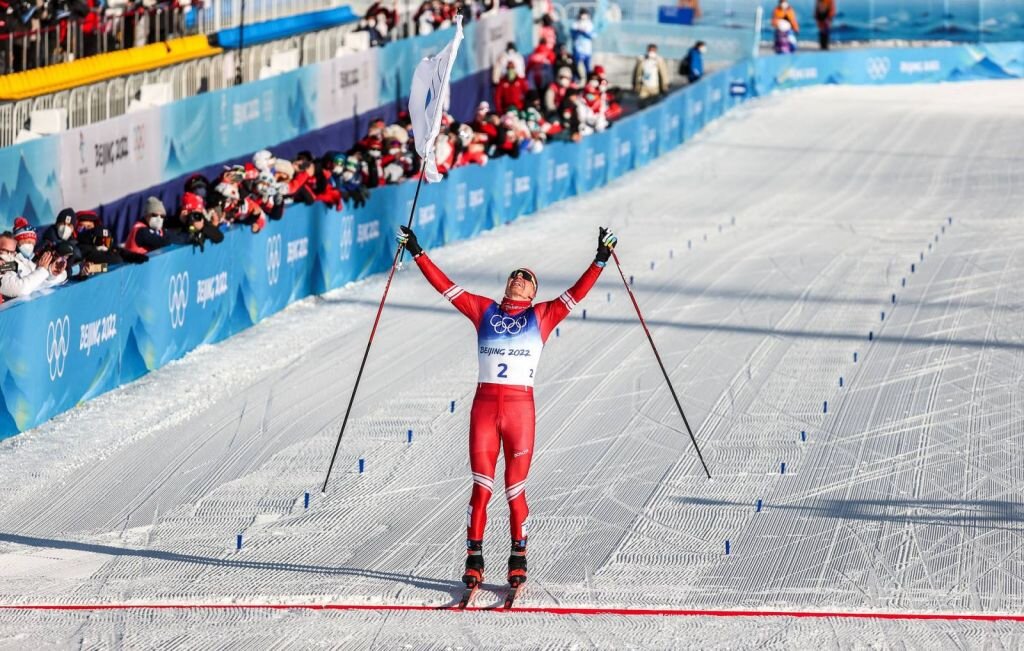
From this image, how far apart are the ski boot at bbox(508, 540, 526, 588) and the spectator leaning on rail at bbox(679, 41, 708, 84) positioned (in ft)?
85.0

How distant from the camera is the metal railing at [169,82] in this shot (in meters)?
17.4

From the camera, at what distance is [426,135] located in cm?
1048

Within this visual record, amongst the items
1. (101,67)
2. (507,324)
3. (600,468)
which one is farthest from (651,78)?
(507,324)

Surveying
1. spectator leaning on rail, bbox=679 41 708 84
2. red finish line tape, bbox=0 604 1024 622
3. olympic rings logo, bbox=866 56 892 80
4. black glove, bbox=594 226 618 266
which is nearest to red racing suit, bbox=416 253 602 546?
black glove, bbox=594 226 618 266

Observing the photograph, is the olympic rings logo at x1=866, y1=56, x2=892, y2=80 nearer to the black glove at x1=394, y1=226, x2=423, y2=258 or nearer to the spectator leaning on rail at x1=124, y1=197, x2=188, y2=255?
the spectator leaning on rail at x1=124, y1=197, x2=188, y2=255

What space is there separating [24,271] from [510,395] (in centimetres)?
542

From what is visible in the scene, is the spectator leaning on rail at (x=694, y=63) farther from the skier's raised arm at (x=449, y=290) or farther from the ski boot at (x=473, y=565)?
the ski boot at (x=473, y=565)

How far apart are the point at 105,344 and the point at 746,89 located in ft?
75.9

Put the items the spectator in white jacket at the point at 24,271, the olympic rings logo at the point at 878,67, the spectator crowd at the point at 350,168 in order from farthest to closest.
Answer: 1. the olympic rings logo at the point at 878,67
2. the spectator crowd at the point at 350,168
3. the spectator in white jacket at the point at 24,271

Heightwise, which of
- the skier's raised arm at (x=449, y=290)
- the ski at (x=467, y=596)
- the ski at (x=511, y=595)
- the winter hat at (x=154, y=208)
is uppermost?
the skier's raised arm at (x=449, y=290)

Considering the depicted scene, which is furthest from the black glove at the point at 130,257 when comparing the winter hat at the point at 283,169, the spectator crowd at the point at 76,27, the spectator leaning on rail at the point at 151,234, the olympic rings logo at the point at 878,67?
the olympic rings logo at the point at 878,67

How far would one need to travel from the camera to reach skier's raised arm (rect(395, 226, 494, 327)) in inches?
358

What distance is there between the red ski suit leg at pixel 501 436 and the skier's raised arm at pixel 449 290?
41 cm

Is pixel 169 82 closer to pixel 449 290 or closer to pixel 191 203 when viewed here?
pixel 191 203
